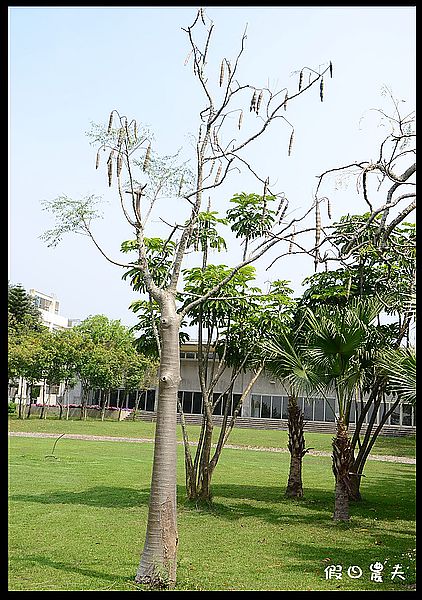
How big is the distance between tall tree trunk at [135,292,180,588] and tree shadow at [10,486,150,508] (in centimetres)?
506

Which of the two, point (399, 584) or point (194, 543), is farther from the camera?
point (194, 543)

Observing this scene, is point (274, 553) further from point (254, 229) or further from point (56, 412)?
point (56, 412)

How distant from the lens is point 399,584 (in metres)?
6.66

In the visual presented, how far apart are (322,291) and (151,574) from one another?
6754 mm

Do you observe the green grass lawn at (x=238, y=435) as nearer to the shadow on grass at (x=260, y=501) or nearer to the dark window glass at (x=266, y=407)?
the dark window glass at (x=266, y=407)

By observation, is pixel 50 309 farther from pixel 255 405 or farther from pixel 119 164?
pixel 119 164

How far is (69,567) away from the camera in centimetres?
684

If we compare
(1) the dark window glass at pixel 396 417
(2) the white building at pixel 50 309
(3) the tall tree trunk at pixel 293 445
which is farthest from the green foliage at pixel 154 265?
(2) the white building at pixel 50 309

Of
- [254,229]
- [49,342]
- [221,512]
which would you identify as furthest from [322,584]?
[49,342]

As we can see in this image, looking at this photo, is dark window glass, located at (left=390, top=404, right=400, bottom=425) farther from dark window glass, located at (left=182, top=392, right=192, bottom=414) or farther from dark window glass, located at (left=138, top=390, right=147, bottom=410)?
dark window glass, located at (left=138, top=390, right=147, bottom=410)

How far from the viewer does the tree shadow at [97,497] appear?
11.3 m
